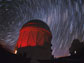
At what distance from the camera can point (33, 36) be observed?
23156mm

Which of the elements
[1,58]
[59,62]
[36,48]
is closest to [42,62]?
[59,62]

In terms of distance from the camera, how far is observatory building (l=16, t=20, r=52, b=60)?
72.1 feet

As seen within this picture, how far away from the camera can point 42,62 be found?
13.4 meters

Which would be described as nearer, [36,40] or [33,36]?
[36,40]

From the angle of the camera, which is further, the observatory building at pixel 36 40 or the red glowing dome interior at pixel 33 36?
the red glowing dome interior at pixel 33 36

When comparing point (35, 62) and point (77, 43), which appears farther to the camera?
point (77, 43)

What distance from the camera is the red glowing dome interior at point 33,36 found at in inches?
898

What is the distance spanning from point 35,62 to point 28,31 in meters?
10.3

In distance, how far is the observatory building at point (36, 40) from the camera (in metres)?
22.0

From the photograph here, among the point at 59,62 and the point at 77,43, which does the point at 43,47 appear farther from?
the point at 59,62

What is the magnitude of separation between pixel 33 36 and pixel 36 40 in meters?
0.99

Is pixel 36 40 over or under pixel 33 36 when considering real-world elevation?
under

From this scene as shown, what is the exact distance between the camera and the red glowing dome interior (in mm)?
22797

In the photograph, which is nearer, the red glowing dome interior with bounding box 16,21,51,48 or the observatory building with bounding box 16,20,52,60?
the observatory building with bounding box 16,20,52,60
